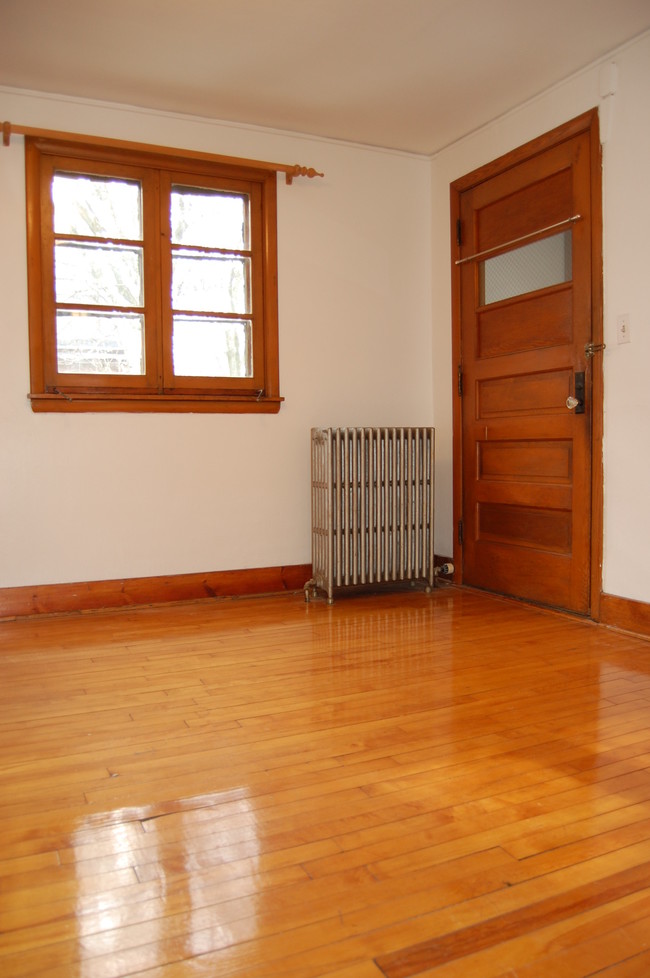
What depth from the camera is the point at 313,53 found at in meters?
3.22

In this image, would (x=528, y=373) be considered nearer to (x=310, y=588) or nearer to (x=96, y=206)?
(x=310, y=588)

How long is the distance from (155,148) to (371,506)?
2.11 metres

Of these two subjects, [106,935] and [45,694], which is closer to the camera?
[106,935]

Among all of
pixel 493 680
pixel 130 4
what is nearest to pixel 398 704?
pixel 493 680

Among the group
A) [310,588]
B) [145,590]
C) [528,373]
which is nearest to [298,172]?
[528,373]

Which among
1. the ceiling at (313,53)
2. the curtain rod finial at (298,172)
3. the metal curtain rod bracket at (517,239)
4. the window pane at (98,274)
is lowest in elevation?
the window pane at (98,274)

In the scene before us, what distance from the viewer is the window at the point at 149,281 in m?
3.60

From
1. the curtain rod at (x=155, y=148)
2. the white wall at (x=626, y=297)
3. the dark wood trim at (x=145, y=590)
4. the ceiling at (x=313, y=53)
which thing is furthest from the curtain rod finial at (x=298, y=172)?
the dark wood trim at (x=145, y=590)

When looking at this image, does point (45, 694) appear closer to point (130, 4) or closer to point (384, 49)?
point (130, 4)

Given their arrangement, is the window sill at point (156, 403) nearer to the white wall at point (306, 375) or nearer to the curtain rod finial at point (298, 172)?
the white wall at point (306, 375)

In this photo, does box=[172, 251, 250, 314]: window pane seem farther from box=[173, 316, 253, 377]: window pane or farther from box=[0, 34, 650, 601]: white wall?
box=[0, 34, 650, 601]: white wall

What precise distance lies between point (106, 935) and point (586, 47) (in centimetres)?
356

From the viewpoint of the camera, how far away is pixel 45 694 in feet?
8.00

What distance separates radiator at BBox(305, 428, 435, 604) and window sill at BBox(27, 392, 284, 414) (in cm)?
37
